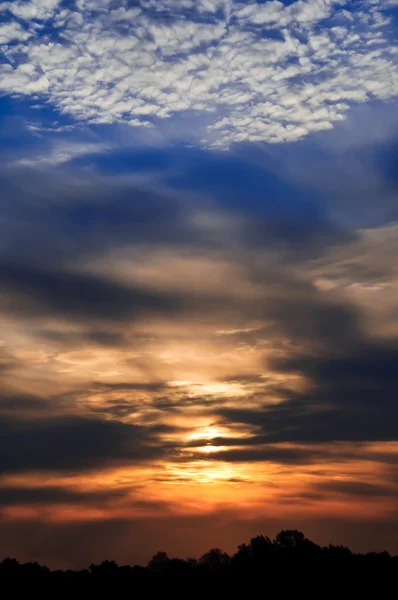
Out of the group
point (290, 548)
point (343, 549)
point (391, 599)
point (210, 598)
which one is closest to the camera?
point (391, 599)

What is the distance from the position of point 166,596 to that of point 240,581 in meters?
13.1

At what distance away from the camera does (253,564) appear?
13675 cm

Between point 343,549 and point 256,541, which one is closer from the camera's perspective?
point 343,549

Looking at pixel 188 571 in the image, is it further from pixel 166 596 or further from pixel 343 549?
pixel 343 549

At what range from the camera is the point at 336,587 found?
121 m

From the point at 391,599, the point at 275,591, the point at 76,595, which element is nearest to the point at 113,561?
the point at 76,595

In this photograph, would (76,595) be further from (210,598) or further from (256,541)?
(256,541)

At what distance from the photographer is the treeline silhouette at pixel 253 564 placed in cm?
13138

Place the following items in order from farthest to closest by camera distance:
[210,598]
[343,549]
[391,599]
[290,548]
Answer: [290,548]
[343,549]
[210,598]
[391,599]

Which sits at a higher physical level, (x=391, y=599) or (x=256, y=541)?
(x=256, y=541)

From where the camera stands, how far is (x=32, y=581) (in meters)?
144

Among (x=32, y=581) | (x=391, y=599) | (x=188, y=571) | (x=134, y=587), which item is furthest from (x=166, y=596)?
(x=391, y=599)

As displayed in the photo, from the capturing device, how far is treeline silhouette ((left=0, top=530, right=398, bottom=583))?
131375 millimetres

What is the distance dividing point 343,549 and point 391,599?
27243 millimetres
